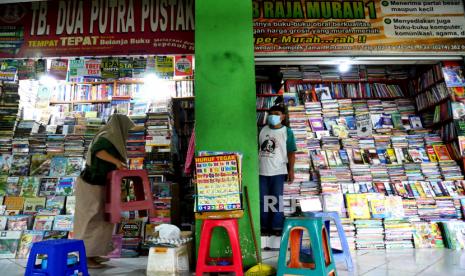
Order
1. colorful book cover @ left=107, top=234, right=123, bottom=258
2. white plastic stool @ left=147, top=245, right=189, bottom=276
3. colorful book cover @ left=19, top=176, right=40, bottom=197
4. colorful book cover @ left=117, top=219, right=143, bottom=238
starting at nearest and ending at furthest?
1. white plastic stool @ left=147, top=245, right=189, bottom=276
2. colorful book cover @ left=107, top=234, right=123, bottom=258
3. colorful book cover @ left=117, top=219, right=143, bottom=238
4. colorful book cover @ left=19, top=176, right=40, bottom=197

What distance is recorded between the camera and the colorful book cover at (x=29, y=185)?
4258 millimetres

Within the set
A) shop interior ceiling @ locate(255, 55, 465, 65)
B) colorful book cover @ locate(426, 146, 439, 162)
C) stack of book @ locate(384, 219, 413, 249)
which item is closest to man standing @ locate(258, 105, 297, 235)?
shop interior ceiling @ locate(255, 55, 465, 65)

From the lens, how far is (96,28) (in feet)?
14.4

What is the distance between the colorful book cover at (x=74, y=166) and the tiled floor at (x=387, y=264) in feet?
3.96

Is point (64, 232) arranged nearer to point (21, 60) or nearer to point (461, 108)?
point (21, 60)


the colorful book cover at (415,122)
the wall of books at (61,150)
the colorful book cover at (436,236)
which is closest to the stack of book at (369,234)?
the colorful book cover at (436,236)

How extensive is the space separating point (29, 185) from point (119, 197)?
1.99 meters

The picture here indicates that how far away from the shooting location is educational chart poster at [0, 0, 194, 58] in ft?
14.2

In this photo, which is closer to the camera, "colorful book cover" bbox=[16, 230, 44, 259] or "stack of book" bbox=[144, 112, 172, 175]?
"colorful book cover" bbox=[16, 230, 44, 259]

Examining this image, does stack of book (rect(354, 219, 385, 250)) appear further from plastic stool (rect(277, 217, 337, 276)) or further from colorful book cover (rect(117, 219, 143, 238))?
colorful book cover (rect(117, 219, 143, 238))

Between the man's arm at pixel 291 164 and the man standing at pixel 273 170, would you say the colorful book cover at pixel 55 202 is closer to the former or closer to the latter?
the man standing at pixel 273 170

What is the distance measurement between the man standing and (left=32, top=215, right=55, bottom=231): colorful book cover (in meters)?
2.53

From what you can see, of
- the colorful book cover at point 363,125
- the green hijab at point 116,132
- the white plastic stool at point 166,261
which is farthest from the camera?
the colorful book cover at point 363,125

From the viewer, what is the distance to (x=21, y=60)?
4477mm
